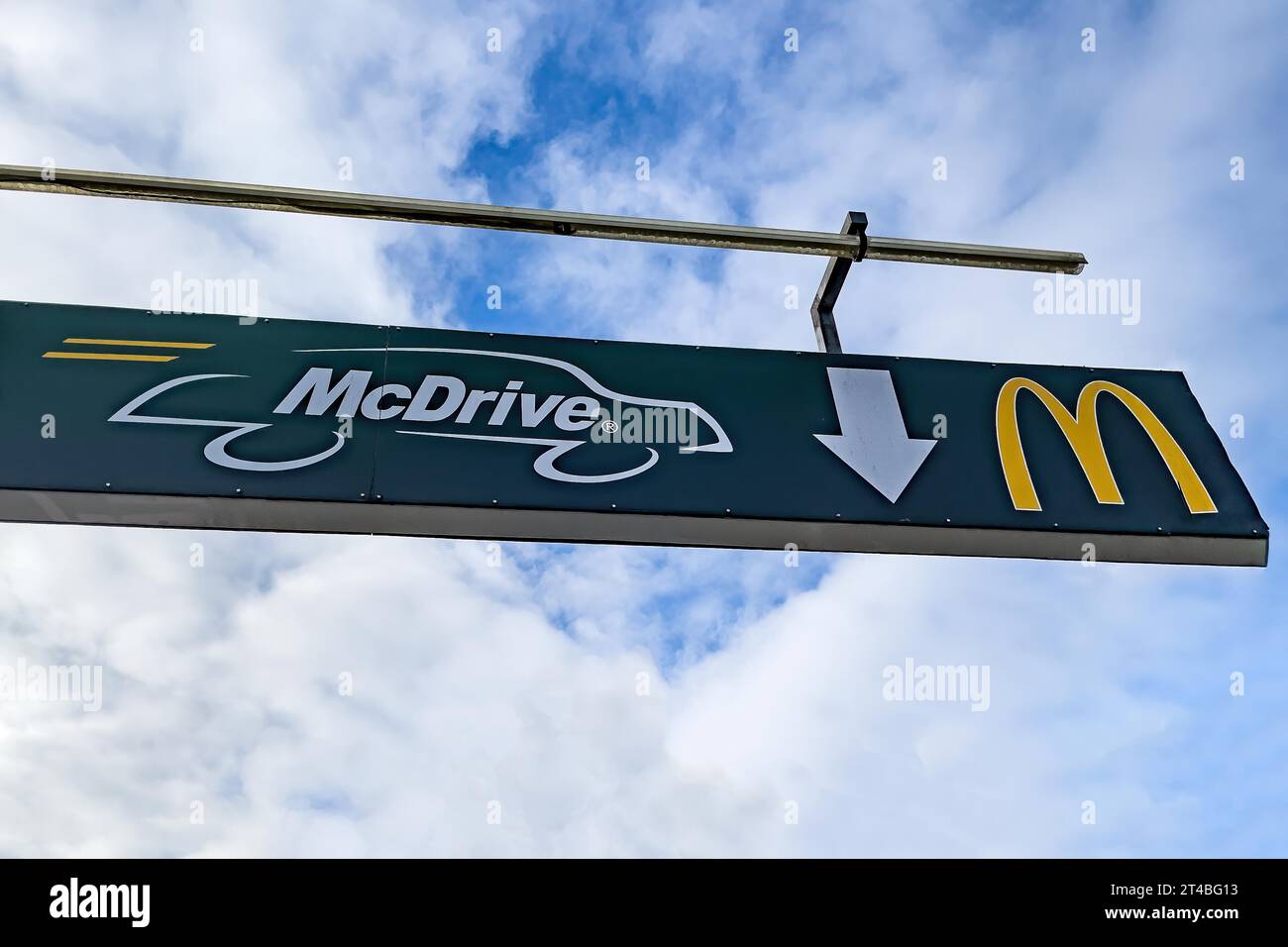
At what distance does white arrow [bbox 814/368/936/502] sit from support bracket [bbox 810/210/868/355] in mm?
252

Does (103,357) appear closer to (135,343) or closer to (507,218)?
(135,343)

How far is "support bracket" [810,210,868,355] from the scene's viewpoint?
5273 mm

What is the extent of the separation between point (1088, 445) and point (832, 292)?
4.33 ft

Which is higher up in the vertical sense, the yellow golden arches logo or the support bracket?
the support bracket

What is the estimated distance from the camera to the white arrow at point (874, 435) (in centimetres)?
478

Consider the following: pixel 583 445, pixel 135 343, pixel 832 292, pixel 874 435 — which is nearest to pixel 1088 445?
pixel 874 435

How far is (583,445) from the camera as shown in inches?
183

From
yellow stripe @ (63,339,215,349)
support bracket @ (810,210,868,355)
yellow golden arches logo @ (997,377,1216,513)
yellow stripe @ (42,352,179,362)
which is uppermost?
support bracket @ (810,210,868,355)

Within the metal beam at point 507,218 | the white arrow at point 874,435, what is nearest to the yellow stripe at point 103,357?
the metal beam at point 507,218

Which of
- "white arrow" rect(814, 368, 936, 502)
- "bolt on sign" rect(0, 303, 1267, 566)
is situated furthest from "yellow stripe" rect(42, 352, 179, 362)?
"white arrow" rect(814, 368, 936, 502)

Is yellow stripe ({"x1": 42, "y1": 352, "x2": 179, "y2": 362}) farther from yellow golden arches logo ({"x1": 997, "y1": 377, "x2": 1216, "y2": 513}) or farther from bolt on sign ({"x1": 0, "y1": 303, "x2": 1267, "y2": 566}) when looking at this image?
yellow golden arches logo ({"x1": 997, "y1": 377, "x2": 1216, "y2": 513})

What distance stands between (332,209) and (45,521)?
5.54ft
